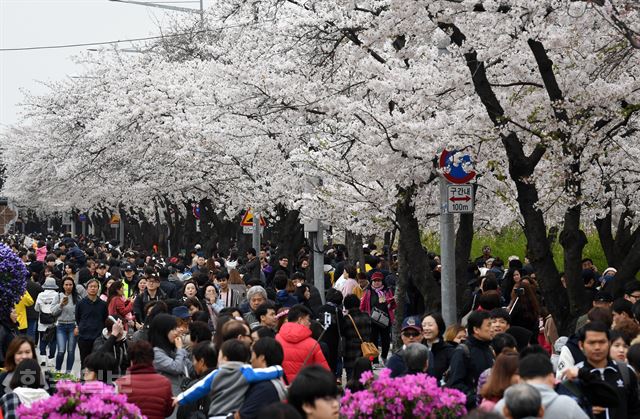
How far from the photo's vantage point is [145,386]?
373 inches

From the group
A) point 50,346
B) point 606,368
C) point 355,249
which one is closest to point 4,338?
point 50,346

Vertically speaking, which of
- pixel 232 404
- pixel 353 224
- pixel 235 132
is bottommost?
pixel 232 404

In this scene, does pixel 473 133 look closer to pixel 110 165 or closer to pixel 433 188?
pixel 433 188

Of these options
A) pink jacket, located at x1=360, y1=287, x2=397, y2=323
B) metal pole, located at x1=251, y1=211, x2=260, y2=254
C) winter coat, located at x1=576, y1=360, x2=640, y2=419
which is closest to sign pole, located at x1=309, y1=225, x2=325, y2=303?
pink jacket, located at x1=360, y1=287, x2=397, y2=323

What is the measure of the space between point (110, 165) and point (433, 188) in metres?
18.7

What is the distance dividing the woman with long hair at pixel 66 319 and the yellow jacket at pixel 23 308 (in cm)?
68

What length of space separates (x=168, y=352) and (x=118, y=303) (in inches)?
273

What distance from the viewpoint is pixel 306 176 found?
77.6 feet

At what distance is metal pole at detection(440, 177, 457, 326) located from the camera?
14.7 meters

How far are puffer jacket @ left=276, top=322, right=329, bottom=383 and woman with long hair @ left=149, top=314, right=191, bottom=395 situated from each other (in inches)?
36.9

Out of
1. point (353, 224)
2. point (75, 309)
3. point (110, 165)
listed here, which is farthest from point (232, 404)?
point (110, 165)

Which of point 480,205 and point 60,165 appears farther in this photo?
point 60,165

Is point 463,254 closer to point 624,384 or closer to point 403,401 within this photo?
point 624,384

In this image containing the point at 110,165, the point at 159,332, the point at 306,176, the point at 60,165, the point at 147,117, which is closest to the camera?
the point at 159,332
